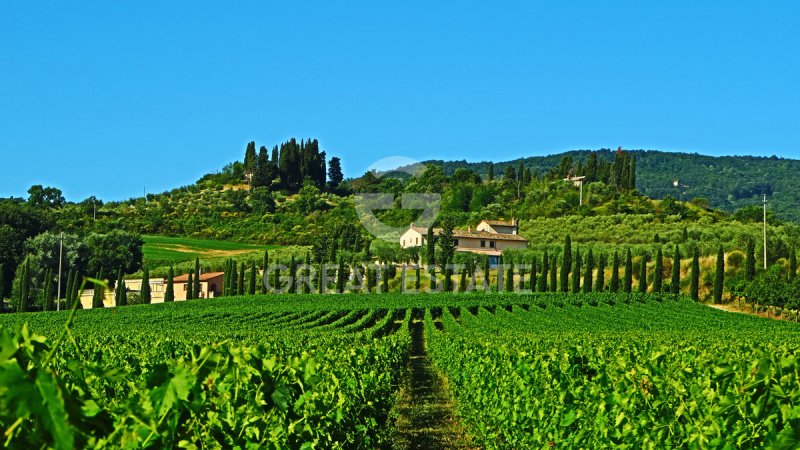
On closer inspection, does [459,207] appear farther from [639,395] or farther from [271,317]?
[639,395]

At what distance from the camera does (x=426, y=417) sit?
1998cm

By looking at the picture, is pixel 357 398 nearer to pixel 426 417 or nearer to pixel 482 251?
pixel 426 417

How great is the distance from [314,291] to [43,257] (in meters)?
24.8

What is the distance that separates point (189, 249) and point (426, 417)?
9648cm

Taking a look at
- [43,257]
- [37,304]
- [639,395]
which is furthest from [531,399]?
[43,257]

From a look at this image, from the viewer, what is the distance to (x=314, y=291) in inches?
3406

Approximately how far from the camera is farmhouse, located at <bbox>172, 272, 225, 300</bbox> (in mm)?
88812

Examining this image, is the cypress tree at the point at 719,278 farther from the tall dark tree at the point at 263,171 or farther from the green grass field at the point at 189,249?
the tall dark tree at the point at 263,171

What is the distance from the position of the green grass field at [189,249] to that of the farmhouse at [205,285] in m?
12.4

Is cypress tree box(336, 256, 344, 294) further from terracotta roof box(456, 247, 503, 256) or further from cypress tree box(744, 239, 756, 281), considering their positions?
cypress tree box(744, 239, 756, 281)

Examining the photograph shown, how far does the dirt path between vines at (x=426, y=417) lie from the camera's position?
1673cm

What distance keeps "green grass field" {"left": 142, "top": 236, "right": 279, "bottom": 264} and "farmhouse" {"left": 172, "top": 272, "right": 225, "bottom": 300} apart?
1244 centimetres

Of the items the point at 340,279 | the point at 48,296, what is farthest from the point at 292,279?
the point at 48,296

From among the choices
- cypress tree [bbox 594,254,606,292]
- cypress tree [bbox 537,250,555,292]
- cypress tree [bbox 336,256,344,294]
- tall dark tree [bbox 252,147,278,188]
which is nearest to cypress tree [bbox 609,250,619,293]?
cypress tree [bbox 594,254,606,292]
